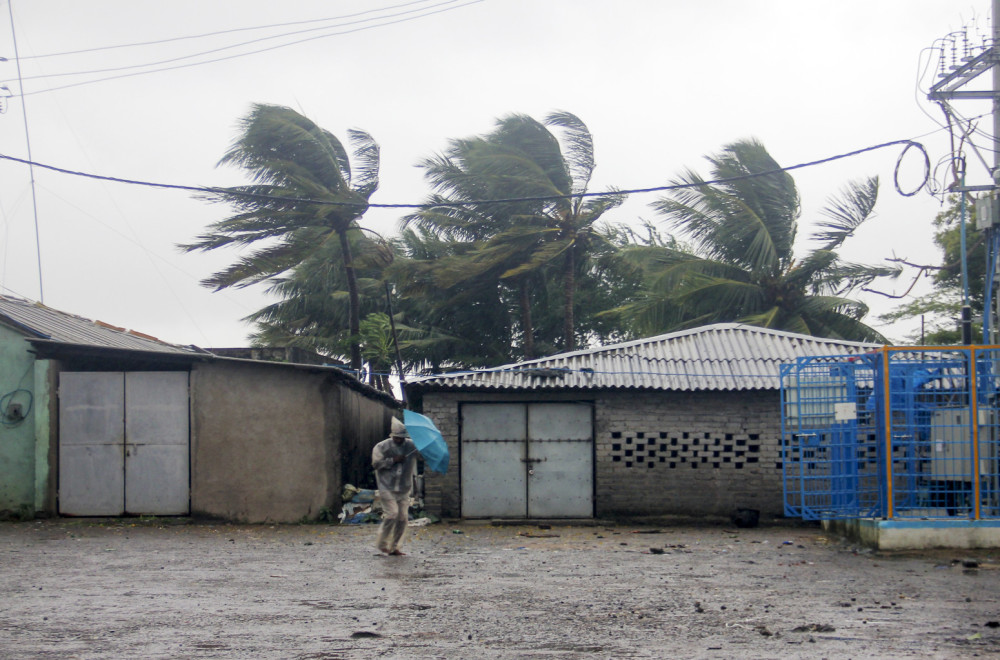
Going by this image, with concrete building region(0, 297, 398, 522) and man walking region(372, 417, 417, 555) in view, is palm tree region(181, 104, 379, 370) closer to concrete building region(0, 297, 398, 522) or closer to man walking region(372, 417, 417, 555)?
concrete building region(0, 297, 398, 522)

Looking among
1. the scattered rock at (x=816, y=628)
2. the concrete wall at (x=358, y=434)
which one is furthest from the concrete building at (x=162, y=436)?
the scattered rock at (x=816, y=628)

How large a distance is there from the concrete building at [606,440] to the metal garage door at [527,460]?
0.02 m

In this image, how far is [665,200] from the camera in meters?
24.1

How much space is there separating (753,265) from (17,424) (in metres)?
16.3

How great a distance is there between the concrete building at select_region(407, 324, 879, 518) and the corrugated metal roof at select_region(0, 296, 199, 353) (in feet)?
16.9

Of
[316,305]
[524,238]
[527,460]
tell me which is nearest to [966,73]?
[527,460]

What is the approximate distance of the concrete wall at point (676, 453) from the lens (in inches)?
648

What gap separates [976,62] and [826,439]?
5.44 metres

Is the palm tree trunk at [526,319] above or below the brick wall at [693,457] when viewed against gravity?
above

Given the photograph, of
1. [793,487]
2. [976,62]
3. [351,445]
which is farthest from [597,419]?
[976,62]

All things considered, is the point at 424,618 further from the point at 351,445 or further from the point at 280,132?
the point at 280,132

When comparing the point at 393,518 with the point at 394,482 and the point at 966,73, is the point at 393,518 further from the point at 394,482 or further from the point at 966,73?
the point at 966,73

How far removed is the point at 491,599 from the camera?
827 centimetres

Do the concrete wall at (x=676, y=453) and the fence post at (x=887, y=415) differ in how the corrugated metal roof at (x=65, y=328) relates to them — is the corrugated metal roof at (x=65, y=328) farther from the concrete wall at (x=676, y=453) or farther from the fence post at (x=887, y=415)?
the fence post at (x=887, y=415)
